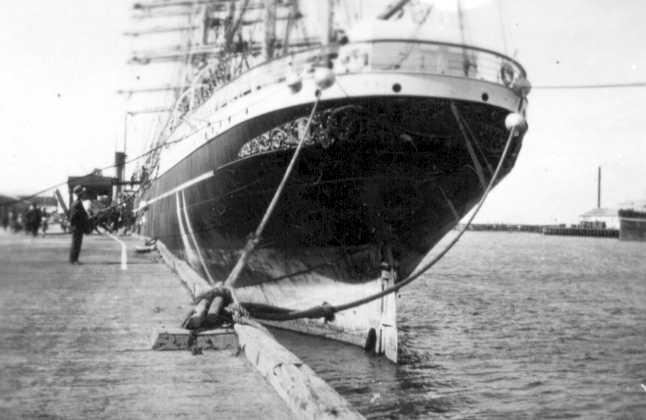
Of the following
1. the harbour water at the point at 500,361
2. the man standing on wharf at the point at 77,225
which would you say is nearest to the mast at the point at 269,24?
the man standing on wharf at the point at 77,225

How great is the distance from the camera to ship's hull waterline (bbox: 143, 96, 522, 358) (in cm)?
1029

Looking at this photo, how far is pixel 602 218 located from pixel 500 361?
114 m

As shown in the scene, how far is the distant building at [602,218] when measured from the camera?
114m

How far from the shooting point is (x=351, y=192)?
36.3 feet

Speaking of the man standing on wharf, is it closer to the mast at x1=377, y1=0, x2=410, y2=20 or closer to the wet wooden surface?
the wet wooden surface

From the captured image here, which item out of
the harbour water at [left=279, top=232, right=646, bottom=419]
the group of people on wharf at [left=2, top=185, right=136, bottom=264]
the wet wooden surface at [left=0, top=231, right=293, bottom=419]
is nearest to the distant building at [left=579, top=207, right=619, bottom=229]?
the group of people on wharf at [left=2, top=185, right=136, bottom=264]

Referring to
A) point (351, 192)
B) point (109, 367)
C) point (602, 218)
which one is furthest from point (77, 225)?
point (602, 218)

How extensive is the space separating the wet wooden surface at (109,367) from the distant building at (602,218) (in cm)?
11566

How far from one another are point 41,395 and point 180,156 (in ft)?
41.3

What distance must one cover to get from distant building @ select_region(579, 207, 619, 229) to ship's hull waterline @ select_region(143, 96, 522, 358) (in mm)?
110694

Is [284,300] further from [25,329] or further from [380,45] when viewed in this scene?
[25,329]

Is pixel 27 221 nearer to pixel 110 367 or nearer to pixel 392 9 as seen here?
pixel 392 9

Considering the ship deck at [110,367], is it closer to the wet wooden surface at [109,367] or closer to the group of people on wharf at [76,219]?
the wet wooden surface at [109,367]

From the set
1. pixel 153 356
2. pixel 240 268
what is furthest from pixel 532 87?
pixel 153 356
